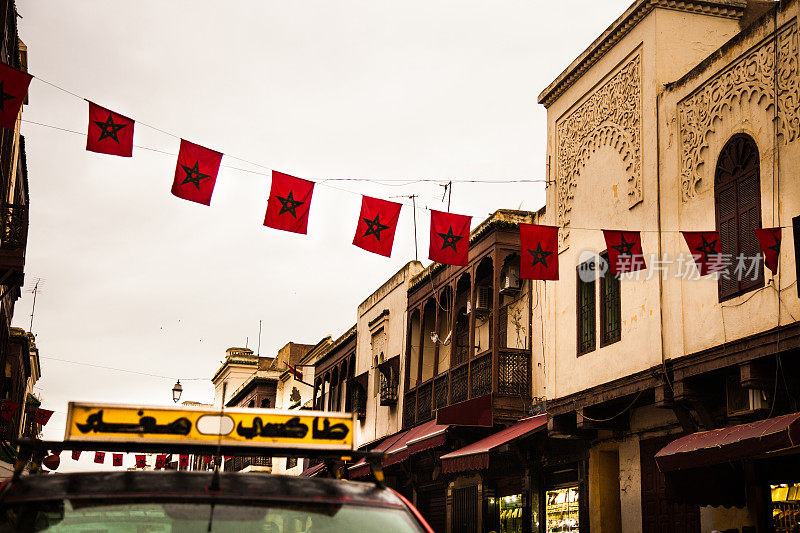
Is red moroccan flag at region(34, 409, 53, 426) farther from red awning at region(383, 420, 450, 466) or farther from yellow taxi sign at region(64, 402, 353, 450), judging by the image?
yellow taxi sign at region(64, 402, 353, 450)

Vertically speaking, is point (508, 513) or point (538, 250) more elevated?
point (538, 250)

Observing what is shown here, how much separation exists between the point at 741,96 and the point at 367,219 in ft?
18.3

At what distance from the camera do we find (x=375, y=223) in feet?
47.9

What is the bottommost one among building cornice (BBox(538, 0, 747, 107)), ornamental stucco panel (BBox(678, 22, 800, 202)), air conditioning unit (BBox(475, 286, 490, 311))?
air conditioning unit (BBox(475, 286, 490, 311))

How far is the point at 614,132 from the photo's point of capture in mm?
16594

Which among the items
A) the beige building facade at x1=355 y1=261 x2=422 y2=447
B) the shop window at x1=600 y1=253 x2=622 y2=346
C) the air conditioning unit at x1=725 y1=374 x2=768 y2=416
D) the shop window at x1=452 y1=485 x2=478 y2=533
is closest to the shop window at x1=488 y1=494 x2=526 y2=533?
the shop window at x1=452 y1=485 x2=478 y2=533

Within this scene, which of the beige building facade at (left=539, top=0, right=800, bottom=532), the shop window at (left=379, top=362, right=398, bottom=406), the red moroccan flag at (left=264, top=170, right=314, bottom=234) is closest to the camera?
the beige building facade at (left=539, top=0, right=800, bottom=532)

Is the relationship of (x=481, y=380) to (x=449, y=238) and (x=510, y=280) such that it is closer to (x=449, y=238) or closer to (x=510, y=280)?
(x=510, y=280)

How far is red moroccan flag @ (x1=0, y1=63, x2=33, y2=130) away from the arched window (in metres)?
9.26

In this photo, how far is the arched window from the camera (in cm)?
1276

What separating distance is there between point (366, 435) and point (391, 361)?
4363 millimetres

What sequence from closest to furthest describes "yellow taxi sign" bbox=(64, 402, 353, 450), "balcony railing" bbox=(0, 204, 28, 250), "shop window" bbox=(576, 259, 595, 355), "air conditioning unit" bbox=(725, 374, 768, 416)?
1. "yellow taxi sign" bbox=(64, 402, 353, 450)
2. "air conditioning unit" bbox=(725, 374, 768, 416)
3. "shop window" bbox=(576, 259, 595, 355)
4. "balcony railing" bbox=(0, 204, 28, 250)

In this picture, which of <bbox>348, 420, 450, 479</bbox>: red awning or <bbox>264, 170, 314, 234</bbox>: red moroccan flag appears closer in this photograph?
<bbox>264, 170, 314, 234</bbox>: red moroccan flag

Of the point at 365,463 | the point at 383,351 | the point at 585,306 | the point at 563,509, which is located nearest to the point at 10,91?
the point at 585,306
